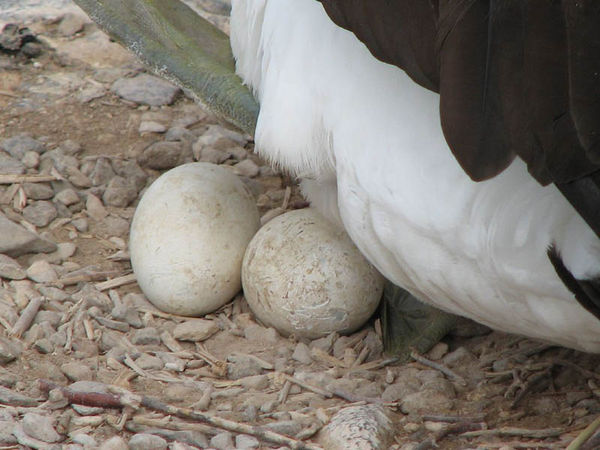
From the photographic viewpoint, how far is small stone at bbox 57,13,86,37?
12.8ft

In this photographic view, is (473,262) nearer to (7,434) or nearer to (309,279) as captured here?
(309,279)

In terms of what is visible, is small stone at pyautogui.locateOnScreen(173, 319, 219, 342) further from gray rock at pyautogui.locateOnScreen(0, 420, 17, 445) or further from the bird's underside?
the bird's underside

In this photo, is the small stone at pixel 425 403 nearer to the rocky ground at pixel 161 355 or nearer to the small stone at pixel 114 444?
the rocky ground at pixel 161 355

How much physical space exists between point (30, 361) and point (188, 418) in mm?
467

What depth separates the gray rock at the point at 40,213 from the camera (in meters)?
3.03

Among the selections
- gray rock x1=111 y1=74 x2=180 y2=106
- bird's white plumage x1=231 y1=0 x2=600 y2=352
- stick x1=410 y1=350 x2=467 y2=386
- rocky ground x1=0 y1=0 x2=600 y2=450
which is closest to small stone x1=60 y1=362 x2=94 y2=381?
rocky ground x1=0 y1=0 x2=600 y2=450

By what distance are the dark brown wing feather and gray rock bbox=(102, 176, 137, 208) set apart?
1.55 meters

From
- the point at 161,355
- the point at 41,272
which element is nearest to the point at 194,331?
the point at 161,355

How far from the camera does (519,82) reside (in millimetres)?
1639

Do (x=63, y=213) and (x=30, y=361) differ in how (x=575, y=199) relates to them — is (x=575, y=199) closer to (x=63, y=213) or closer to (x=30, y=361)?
(x=30, y=361)

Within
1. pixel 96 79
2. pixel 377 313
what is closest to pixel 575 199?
pixel 377 313

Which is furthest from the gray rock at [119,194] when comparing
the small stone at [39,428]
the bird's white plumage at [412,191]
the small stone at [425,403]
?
the small stone at [425,403]

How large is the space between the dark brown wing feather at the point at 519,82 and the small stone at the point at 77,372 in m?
1.10

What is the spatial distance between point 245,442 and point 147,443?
20cm
